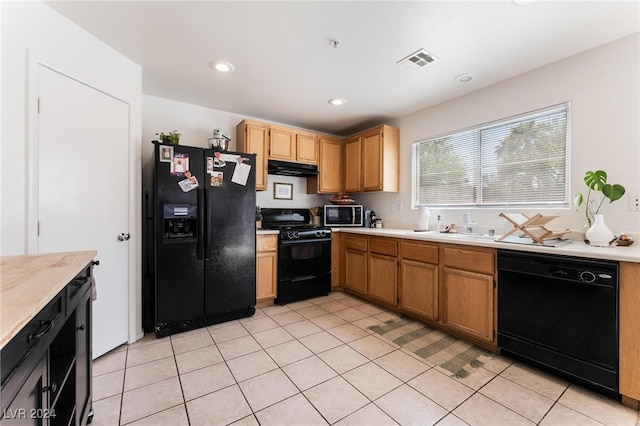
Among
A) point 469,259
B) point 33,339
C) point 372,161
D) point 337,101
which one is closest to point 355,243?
point 372,161

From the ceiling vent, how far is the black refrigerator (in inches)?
69.6

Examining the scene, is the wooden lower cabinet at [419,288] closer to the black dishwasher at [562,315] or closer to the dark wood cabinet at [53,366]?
the black dishwasher at [562,315]

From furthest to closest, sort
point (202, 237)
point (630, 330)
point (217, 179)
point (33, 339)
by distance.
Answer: point (217, 179) < point (202, 237) < point (630, 330) < point (33, 339)

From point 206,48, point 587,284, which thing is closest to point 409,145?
point 587,284

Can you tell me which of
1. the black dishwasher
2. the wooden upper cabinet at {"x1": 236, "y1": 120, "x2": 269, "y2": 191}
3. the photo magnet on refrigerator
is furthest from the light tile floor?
the wooden upper cabinet at {"x1": 236, "y1": 120, "x2": 269, "y2": 191}

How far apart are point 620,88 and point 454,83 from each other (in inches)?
47.1

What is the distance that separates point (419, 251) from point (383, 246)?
491 millimetres

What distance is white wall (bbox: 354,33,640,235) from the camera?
75.9 inches

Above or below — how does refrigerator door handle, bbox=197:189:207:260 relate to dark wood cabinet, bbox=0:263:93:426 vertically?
above

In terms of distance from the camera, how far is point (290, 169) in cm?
365

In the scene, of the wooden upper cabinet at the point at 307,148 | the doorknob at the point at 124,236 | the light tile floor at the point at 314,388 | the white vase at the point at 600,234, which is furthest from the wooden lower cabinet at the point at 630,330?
the doorknob at the point at 124,236

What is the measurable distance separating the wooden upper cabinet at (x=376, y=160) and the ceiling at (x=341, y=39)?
746 millimetres

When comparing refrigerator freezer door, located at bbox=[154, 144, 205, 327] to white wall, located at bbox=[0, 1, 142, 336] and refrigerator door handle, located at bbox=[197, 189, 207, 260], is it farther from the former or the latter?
white wall, located at bbox=[0, 1, 142, 336]

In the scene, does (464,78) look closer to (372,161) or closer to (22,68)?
(372,161)
